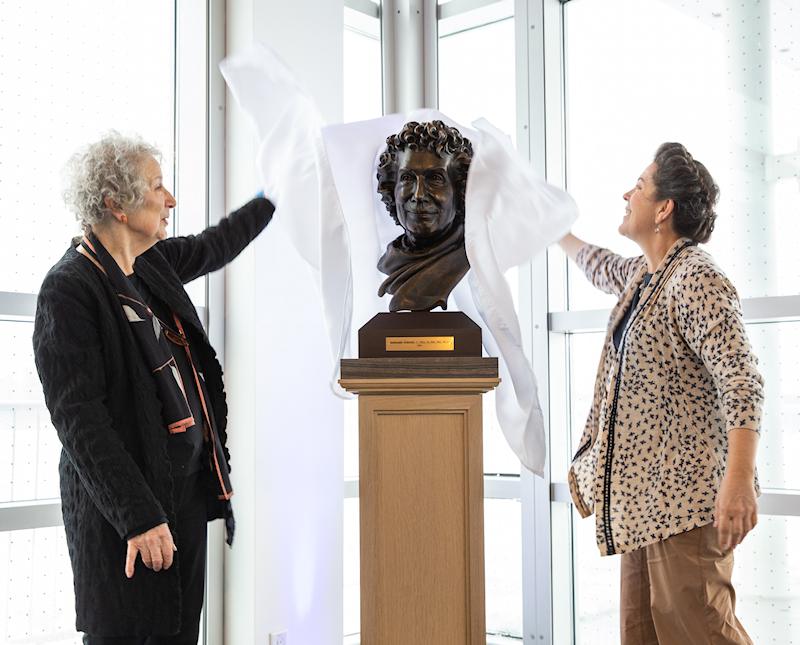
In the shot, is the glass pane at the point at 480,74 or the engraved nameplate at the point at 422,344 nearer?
the engraved nameplate at the point at 422,344

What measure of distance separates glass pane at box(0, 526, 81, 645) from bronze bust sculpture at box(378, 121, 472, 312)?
1178 mm

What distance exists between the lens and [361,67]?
3.65 meters

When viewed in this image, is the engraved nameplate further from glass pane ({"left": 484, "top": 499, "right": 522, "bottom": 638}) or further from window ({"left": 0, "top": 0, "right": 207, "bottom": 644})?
glass pane ({"left": 484, "top": 499, "right": 522, "bottom": 638})

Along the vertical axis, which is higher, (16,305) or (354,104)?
(354,104)

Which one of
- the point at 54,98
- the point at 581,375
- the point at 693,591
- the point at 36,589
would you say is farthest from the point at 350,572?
the point at 54,98

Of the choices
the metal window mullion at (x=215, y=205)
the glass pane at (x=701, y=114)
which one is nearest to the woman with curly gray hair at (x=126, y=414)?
the metal window mullion at (x=215, y=205)

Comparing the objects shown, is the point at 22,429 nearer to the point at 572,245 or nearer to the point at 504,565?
the point at 572,245

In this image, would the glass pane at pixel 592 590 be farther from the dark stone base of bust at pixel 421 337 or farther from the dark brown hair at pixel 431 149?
the dark brown hair at pixel 431 149

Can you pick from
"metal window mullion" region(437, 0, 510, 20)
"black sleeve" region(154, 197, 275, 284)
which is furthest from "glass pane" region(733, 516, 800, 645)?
"metal window mullion" region(437, 0, 510, 20)

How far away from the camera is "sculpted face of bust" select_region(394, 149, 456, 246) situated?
6.88ft

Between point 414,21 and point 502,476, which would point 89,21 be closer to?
point 414,21

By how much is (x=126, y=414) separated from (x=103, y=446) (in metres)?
0.15

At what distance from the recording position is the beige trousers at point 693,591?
1924mm

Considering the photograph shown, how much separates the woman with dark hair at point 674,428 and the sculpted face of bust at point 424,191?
50 centimetres
